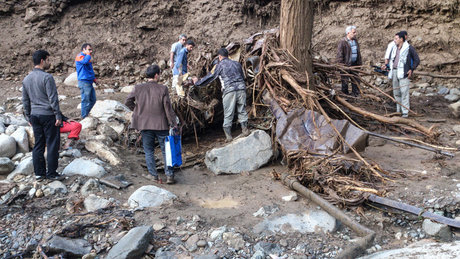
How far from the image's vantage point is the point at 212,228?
13.3 ft

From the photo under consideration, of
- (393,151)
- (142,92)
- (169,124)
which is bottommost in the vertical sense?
(393,151)

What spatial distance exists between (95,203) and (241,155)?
2189mm

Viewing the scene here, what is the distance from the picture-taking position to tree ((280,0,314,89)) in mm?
6574

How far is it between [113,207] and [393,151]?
419 centimetres

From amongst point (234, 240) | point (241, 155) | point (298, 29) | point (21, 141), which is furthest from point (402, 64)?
point (21, 141)

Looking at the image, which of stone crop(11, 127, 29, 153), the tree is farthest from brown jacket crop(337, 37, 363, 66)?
stone crop(11, 127, 29, 153)

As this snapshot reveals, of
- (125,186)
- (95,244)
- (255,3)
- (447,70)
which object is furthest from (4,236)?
(447,70)

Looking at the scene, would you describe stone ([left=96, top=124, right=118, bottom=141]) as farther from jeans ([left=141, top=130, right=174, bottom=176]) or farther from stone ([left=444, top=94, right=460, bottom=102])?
stone ([left=444, top=94, right=460, bottom=102])

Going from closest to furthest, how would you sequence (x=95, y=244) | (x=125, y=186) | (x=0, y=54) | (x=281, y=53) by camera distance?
1. (x=95, y=244)
2. (x=125, y=186)
3. (x=281, y=53)
4. (x=0, y=54)

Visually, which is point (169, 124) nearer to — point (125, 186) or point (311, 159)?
point (125, 186)

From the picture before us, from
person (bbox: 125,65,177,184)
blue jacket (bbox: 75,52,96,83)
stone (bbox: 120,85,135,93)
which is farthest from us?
stone (bbox: 120,85,135,93)

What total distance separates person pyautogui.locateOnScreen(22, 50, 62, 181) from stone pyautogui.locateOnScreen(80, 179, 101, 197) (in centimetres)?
48

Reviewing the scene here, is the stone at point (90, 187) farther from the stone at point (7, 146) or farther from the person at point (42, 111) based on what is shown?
the stone at point (7, 146)

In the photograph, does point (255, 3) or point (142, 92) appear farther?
point (255, 3)
